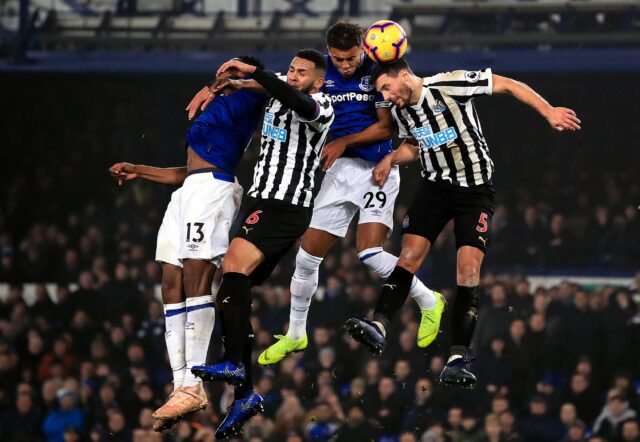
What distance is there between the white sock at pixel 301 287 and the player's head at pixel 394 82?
146 cm

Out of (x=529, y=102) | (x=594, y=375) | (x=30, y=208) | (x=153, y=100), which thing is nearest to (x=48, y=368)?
(x=30, y=208)

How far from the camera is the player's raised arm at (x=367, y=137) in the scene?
30.0 ft

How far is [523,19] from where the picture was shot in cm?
1659

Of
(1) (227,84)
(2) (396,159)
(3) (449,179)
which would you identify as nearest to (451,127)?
(3) (449,179)

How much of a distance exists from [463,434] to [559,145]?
4.42 metres

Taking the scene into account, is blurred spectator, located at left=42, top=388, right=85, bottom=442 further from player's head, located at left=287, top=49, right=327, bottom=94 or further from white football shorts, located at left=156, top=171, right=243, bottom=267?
player's head, located at left=287, top=49, right=327, bottom=94

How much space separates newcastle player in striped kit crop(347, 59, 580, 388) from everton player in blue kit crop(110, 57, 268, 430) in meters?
0.95

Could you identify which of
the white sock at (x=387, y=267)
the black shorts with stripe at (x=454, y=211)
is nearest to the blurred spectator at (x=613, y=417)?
the white sock at (x=387, y=267)

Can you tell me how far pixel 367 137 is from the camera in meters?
9.16

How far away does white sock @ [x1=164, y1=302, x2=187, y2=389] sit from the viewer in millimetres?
8867

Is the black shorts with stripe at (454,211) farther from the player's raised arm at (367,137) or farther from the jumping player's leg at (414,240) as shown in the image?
the player's raised arm at (367,137)

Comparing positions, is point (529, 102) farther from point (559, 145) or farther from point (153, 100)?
point (153, 100)

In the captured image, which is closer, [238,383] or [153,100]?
[238,383]

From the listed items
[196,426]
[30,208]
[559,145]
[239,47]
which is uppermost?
[239,47]
